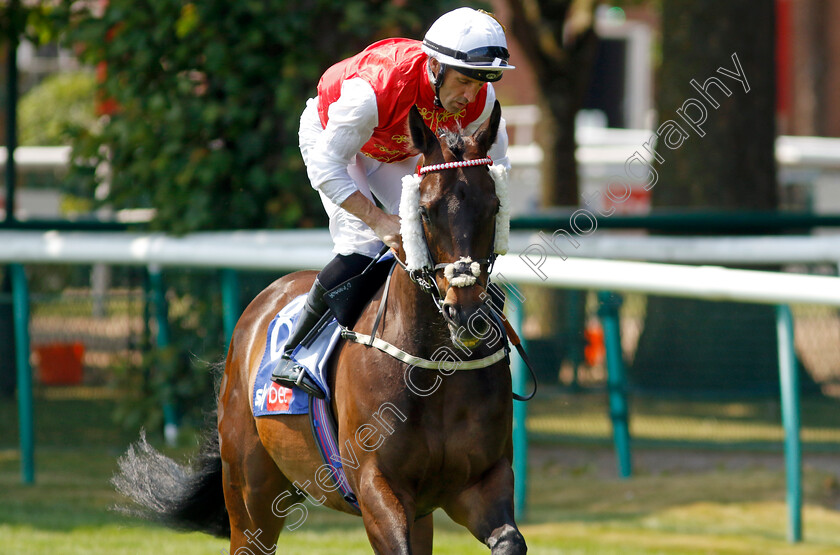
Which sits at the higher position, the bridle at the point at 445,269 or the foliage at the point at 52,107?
the foliage at the point at 52,107

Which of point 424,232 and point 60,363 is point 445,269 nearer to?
point 424,232

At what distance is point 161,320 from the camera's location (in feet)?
24.4

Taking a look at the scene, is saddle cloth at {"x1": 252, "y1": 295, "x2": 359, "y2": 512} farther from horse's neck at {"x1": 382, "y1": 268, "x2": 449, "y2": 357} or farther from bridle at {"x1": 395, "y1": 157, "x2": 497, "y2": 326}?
bridle at {"x1": 395, "y1": 157, "x2": 497, "y2": 326}

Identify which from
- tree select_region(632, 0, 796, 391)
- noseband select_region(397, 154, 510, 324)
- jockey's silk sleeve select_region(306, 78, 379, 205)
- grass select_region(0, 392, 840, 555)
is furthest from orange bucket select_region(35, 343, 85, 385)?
tree select_region(632, 0, 796, 391)

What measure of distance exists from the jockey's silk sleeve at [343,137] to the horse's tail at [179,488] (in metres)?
1.55

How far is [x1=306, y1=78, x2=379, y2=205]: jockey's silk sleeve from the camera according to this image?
340cm

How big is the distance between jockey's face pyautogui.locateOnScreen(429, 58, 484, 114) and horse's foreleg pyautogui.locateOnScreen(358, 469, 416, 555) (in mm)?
1154

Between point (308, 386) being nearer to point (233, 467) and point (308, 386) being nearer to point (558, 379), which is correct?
point (233, 467)

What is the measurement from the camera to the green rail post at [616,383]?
666 cm

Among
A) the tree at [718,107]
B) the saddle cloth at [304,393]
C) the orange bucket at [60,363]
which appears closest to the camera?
the saddle cloth at [304,393]

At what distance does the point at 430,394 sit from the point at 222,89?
5057mm

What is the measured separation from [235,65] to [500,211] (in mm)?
4993

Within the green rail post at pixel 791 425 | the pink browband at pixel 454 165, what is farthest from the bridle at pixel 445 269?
the green rail post at pixel 791 425

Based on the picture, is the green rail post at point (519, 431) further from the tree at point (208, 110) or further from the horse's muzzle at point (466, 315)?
the horse's muzzle at point (466, 315)
